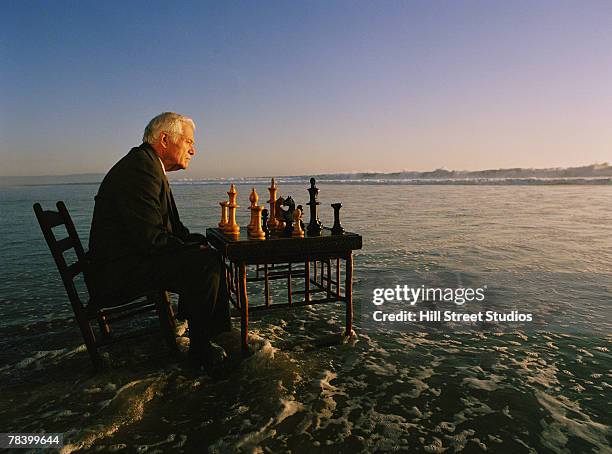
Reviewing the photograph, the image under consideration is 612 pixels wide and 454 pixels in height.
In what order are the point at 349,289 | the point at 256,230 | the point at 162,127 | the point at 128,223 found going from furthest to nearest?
the point at 349,289, the point at 256,230, the point at 162,127, the point at 128,223

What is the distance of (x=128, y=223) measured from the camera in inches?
110

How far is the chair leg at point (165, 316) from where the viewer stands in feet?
10.5

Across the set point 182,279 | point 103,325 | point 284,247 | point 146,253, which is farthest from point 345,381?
point 103,325

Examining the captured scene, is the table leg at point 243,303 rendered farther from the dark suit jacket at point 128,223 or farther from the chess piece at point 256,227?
the dark suit jacket at point 128,223

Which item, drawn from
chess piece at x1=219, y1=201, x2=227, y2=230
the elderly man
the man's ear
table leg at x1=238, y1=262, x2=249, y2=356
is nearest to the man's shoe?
the elderly man

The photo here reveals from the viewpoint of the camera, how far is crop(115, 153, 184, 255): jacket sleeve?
9.14ft

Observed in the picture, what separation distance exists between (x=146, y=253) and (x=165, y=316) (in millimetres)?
632

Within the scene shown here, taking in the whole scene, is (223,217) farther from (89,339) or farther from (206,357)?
(89,339)

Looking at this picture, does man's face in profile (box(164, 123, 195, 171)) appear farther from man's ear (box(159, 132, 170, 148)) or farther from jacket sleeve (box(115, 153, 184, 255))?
jacket sleeve (box(115, 153, 184, 255))

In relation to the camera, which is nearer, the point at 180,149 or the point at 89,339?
the point at 89,339

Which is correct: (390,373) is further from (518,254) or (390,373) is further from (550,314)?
(518,254)

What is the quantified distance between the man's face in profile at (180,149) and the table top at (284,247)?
65 centimetres

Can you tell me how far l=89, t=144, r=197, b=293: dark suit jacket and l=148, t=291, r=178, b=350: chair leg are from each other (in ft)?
1.23

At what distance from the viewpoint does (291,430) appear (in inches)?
95.2
